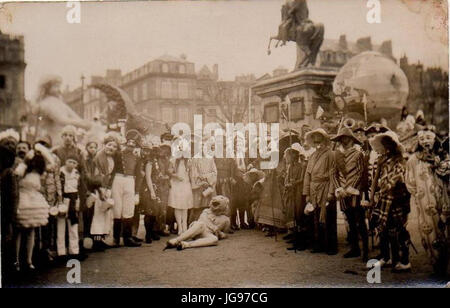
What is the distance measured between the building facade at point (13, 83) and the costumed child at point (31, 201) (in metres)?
0.56

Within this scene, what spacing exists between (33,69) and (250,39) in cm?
267

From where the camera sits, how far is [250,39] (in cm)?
581

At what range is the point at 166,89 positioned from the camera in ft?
19.9

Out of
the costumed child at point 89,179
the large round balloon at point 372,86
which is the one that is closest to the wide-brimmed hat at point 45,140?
the costumed child at point 89,179

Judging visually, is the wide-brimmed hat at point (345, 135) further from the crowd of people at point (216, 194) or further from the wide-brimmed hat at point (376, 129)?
the wide-brimmed hat at point (376, 129)

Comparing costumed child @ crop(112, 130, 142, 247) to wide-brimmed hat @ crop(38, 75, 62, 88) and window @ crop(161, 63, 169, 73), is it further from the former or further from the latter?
wide-brimmed hat @ crop(38, 75, 62, 88)

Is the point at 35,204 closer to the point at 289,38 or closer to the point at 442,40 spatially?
the point at 289,38

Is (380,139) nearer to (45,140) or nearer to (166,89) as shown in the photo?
(166,89)

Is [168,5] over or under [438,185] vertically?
over

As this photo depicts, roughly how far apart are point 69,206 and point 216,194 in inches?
69.0

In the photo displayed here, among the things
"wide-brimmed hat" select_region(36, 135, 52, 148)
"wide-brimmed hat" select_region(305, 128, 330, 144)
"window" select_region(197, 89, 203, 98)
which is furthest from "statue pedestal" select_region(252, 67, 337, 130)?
"wide-brimmed hat" select_region(36, 135, 52, 148)

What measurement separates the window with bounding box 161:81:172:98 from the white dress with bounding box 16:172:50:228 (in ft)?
5.91

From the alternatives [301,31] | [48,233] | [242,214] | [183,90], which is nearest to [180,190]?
[242,214]
